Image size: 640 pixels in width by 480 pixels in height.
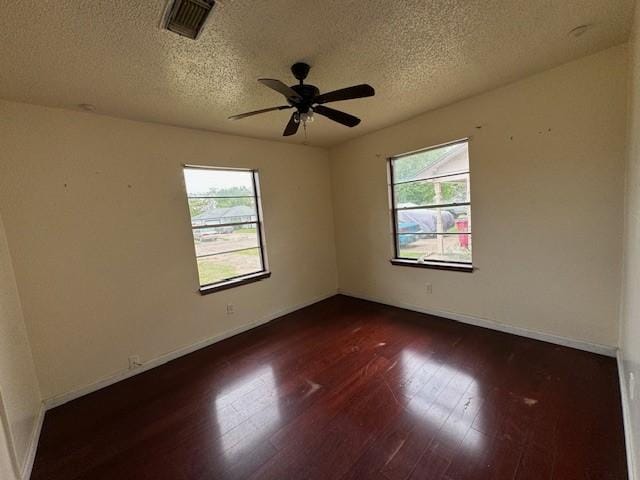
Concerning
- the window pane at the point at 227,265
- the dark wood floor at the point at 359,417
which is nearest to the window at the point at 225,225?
the window pane at the point at 227,265

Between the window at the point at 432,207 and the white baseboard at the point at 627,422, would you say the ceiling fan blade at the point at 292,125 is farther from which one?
the white baseboard at the point at 627,422

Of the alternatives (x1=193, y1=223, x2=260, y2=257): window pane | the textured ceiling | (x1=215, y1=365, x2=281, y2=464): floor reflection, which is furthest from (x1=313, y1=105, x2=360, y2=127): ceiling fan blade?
(x1=215, y1=365, x2=281, y2=464): floor reflection

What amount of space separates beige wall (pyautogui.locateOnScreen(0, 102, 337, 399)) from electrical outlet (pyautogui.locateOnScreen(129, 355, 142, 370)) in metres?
0.05

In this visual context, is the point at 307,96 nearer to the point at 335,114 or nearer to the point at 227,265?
the point at 335,114

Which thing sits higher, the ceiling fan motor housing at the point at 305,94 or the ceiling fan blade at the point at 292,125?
the ceiling fan motor housing at the point at 305,94

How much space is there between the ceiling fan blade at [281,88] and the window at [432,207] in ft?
6.83

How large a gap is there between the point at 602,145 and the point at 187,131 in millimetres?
3891

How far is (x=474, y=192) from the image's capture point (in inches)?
114

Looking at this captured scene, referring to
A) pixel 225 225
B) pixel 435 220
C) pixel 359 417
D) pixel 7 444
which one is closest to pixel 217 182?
pixel 225 225

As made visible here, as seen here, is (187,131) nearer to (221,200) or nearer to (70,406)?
(221,200)

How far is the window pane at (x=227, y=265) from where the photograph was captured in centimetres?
319

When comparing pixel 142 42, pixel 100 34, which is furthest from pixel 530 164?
pixel 100 34

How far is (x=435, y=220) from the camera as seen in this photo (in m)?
3.35

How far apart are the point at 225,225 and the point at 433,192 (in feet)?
8.65
